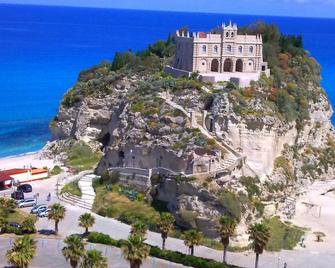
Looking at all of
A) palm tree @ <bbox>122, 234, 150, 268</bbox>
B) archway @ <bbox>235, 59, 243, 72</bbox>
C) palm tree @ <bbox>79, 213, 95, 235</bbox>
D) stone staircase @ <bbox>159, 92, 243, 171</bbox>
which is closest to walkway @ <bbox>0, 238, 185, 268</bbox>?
palm tree @ <bbox>79, 213, 95, 235</bbox>

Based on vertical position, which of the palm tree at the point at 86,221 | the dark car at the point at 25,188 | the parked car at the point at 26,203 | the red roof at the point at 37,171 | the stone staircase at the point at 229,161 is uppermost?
the stone staircase at the point at 229,161

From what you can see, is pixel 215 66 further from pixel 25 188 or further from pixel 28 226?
pixel 28 226

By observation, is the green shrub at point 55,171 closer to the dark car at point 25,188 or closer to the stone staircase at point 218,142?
the dark car at point 25,188

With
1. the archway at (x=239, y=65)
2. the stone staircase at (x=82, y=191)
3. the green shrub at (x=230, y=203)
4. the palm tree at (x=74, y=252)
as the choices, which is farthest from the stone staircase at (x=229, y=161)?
the palm tree at (x=74, y=252)

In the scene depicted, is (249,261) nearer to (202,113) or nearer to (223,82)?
(202,113)

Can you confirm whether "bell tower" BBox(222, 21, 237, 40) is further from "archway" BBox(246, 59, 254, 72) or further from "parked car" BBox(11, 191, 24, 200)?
"parked car" BBox(11, 191, 24, 200)
